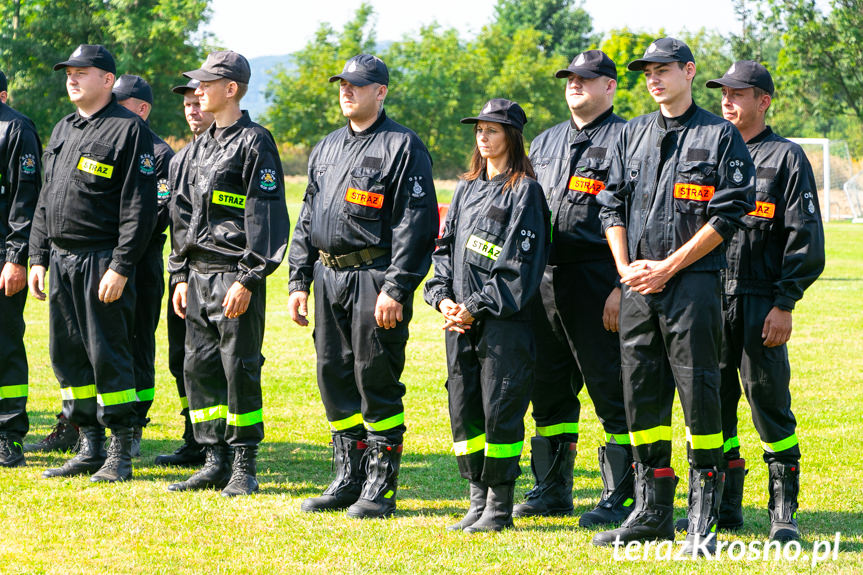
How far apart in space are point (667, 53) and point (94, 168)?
13.0ft

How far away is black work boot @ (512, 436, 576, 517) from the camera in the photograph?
20.9 ft

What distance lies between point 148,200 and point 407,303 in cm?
215

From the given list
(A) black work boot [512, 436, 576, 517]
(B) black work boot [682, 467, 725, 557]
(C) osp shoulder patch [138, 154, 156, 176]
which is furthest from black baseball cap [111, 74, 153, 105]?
(B) black work boot [682, 467, 725, 557]

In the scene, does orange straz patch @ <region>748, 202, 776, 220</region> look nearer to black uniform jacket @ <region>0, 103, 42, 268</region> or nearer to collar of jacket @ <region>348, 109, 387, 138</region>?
collar of jacket @ <region>348, 109, 387, 138</region>

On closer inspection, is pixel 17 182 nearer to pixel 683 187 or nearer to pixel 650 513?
pixel 683 187

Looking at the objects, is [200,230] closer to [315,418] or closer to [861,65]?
[315,418]

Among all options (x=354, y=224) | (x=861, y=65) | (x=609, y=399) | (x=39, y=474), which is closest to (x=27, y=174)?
(x=39, y=474)

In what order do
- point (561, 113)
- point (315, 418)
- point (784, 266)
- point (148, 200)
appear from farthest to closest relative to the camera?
point (561, 113)
point (315, 418)
point (148, 200)
point (784, 266)

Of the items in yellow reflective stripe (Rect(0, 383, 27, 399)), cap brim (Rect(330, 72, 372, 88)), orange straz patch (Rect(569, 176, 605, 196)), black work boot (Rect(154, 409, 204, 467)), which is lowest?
black work boot (Rect(154, 409, 204, 467))

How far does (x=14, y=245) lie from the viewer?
24.1 feet

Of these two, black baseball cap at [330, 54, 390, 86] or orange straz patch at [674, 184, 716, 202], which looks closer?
orange straz patch at [674, 184, 716, 202]

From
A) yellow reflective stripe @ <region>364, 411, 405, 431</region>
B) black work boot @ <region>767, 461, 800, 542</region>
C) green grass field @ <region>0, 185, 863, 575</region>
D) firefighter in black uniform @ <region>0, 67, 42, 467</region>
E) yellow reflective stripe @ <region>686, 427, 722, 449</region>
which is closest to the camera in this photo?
green grass field @ <region>0, 185, 863, 575</region>

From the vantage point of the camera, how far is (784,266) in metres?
5.82

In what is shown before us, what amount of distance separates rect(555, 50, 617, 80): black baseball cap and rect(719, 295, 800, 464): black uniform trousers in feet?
5.22
